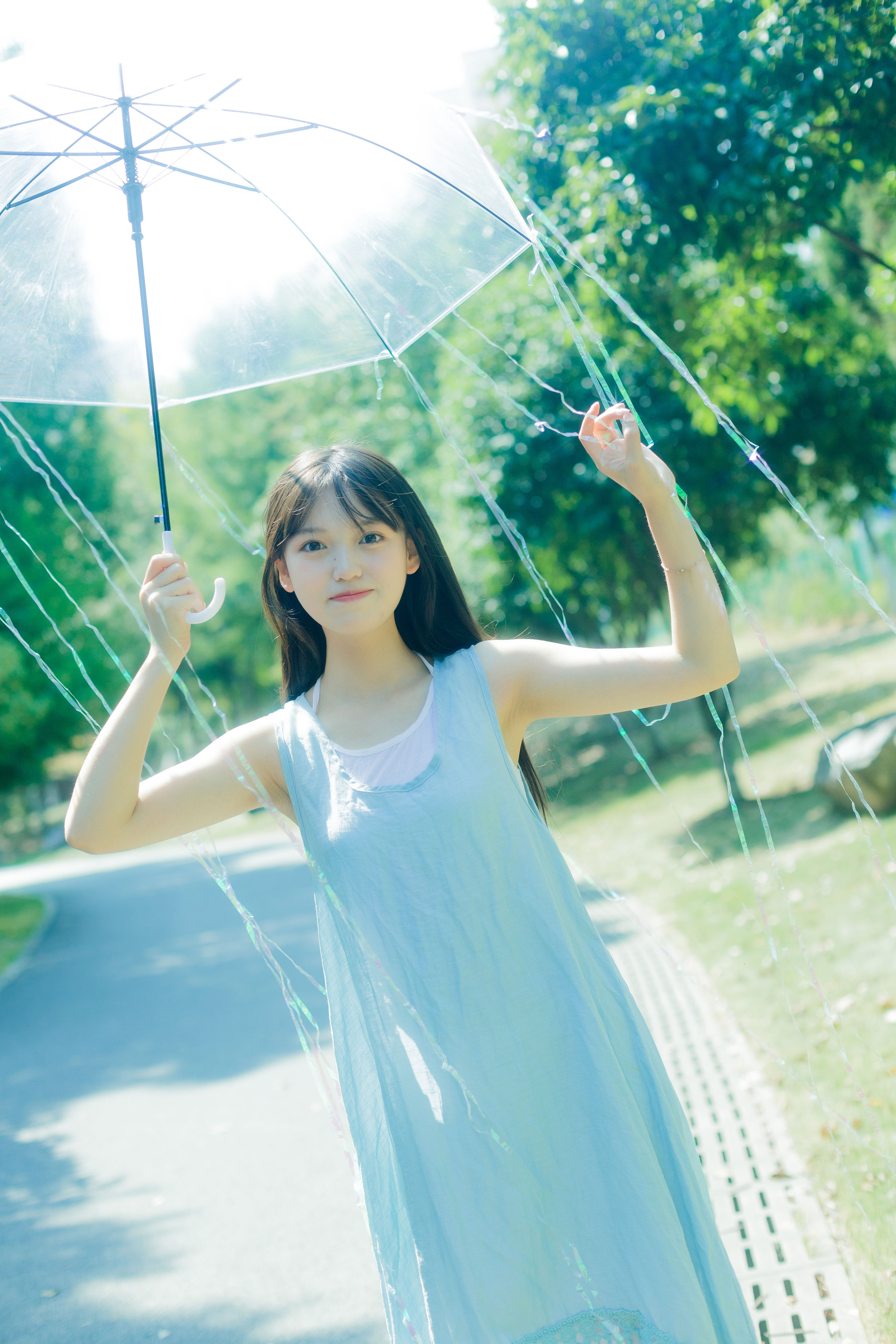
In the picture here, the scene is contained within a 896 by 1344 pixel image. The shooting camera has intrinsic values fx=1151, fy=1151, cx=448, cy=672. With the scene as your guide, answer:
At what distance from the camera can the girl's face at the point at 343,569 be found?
1.98 meters

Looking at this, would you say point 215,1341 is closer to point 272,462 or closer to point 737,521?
point 737,521

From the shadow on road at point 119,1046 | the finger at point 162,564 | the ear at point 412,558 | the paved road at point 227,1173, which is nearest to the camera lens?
the finger at point 162,564

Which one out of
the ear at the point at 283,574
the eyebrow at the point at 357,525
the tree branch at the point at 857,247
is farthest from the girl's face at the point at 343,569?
the tree branch at the point at 857,247

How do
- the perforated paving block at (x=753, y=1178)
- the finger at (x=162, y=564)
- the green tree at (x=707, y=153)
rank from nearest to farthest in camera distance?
the finger at (x=162, y=564) → the perforated paving block at (x=753, y=1178) → the green tree at (x=707, y=153)

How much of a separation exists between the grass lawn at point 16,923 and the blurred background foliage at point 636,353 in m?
1.93

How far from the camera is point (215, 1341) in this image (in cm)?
354

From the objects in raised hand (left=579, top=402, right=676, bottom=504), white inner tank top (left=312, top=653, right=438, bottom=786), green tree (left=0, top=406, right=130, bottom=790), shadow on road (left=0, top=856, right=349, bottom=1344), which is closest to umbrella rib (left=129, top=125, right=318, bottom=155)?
raised hand (left=579, top=402, right=676, bottom=504)

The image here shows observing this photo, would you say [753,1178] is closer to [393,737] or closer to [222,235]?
[393,737]

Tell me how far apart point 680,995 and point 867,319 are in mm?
13405

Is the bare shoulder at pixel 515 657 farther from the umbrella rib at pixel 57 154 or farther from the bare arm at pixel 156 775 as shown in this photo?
the umbrella rib at pixel 57 154

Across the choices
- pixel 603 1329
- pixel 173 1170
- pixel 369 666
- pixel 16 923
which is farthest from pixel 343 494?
pixel 16 923

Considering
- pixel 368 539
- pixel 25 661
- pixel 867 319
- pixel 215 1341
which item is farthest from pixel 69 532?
pixel 368 539

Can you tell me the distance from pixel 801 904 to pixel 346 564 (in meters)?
5.77

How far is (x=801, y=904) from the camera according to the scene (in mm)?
7004
